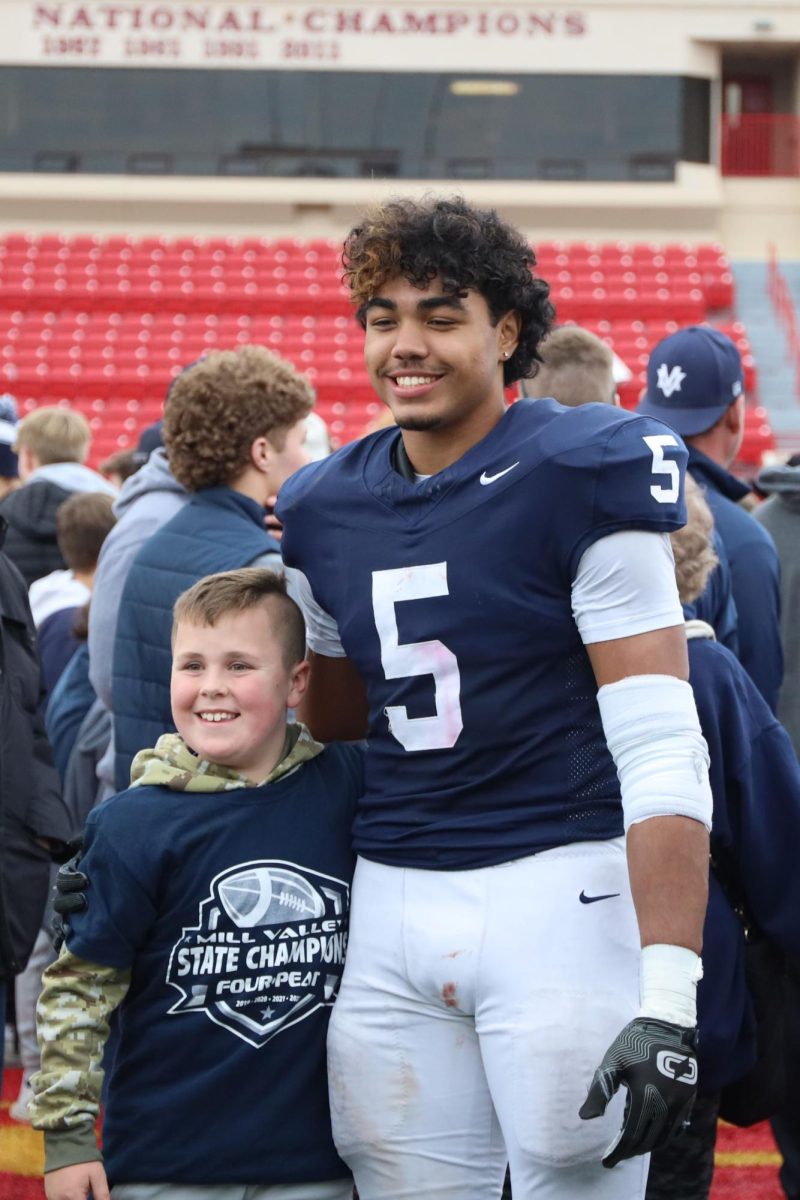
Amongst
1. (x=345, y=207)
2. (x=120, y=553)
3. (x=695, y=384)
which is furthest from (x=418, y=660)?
(x=345, y=207)

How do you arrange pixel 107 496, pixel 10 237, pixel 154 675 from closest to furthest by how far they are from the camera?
pixel 154 675, pixel 107 496, pixel 10 237

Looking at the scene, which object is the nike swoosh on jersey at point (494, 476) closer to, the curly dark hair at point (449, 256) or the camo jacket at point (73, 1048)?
the curly dark hair at point (449, 256)

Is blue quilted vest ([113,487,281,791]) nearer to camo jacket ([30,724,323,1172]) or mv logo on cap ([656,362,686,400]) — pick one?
camo jacket ([30,724,323,1172])

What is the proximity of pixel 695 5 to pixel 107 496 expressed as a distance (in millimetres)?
18178

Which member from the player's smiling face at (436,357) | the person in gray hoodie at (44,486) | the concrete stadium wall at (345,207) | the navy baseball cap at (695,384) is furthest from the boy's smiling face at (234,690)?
the concrete stadium wall at (345,207)

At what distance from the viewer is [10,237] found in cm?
2011

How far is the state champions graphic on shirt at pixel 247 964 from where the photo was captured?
2.12m

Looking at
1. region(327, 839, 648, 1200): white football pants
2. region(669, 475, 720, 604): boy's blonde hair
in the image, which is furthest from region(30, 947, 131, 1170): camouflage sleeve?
region(669, 475, 720, 604): boy's blonde hair

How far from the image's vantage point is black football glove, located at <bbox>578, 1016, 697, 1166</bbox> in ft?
5.56

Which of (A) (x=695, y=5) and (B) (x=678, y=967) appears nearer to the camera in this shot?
(B) (x=678, y=967)

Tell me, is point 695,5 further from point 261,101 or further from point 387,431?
point 387,431

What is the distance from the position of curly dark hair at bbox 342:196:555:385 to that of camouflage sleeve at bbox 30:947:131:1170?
37.9 inches

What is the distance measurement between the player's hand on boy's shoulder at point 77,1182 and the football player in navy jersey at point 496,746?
12.3 inches

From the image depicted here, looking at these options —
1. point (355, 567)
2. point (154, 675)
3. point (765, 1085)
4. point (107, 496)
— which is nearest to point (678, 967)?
point (355, 567)
